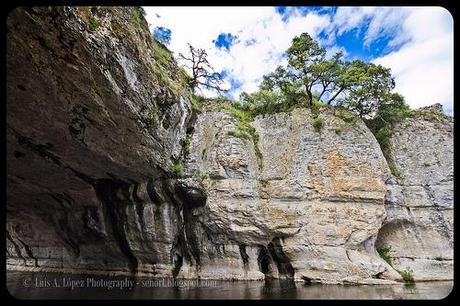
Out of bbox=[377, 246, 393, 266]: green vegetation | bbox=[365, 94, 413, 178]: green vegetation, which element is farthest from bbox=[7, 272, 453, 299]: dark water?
bbox=[365, 94, 413, 178]: green vegetation

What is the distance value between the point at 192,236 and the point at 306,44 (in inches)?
603

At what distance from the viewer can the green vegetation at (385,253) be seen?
2133cm

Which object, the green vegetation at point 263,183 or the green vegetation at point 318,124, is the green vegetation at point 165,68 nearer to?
the green vegetation at point 263,183

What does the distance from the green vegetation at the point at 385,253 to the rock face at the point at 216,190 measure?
430 millimetres

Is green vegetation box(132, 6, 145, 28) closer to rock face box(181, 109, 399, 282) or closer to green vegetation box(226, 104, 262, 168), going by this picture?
rock face box(181, 109, 399, 282)

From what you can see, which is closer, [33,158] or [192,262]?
[33,158]

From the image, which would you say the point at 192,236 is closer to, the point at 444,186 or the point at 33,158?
the point at 33,158

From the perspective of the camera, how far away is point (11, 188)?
20.3 metres

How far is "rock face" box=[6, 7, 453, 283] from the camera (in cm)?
1565

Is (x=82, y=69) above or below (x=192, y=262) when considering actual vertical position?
above

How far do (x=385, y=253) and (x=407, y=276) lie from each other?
2.04 metres

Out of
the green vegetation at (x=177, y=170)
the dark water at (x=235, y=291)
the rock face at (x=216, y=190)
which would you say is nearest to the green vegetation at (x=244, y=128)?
the rock face at (x=216, y=190)

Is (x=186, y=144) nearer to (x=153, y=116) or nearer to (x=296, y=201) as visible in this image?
(x=153, y=116)
